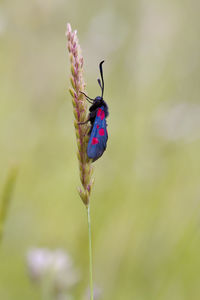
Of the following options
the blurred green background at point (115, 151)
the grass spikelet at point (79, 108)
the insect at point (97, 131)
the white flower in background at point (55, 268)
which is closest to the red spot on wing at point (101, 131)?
the insect at point (97, 131)

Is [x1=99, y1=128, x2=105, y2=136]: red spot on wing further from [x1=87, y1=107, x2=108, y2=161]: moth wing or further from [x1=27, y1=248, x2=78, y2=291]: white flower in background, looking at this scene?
[x1=27, y1=248, x2=78, y2=291]: white flower in background

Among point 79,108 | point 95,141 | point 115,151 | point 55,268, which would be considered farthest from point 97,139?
point 115,151

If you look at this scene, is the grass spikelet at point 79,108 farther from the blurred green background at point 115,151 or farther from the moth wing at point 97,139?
the blurred green background at point 115,151

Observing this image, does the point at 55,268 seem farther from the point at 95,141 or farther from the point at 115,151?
the point at 115,151

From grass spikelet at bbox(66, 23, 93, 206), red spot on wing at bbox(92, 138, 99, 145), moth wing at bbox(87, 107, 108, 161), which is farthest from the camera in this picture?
red spot on wing at bbox(92, 138, 99, 145)

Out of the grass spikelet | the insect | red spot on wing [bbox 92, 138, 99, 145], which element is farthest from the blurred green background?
the grass spikelet

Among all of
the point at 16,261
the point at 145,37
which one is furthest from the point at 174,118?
the point at 16,261
